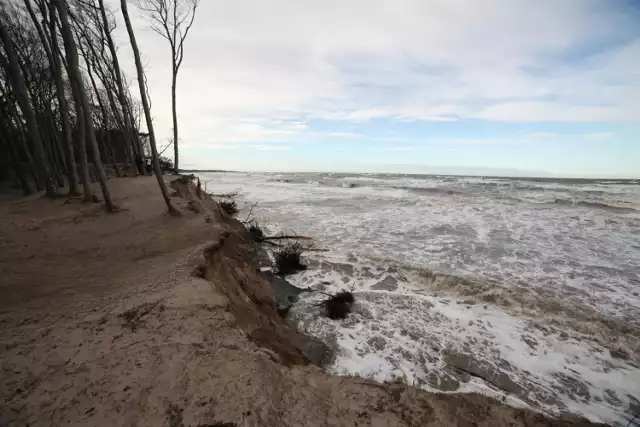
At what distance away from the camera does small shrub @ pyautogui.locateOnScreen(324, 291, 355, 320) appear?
6027 millimetres

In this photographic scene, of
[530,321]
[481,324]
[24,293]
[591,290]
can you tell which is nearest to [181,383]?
[24,293]

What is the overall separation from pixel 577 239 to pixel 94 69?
24.6 metres

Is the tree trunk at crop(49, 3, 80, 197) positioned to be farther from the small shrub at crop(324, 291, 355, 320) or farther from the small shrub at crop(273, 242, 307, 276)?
the small shrub at crop(324, 291, 355, 320)

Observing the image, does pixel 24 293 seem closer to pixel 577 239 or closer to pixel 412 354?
pixel 412 354

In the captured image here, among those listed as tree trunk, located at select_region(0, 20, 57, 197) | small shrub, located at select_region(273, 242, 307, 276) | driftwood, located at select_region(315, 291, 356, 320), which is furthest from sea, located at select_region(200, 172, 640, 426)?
tree trunk, located at select_region(0, 20, 57, 197)

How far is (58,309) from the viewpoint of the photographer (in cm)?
373

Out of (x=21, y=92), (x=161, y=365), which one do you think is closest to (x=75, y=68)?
(x=21, y=92)

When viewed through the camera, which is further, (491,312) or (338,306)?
(491,312)

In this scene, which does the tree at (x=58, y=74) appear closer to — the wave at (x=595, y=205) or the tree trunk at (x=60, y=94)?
the tree trunk at (x=60, y=94)

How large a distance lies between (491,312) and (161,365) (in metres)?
6.28

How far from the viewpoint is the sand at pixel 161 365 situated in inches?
91.4

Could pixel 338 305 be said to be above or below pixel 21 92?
below

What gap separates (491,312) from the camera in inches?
248

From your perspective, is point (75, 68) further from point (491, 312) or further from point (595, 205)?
point (595, 205)
